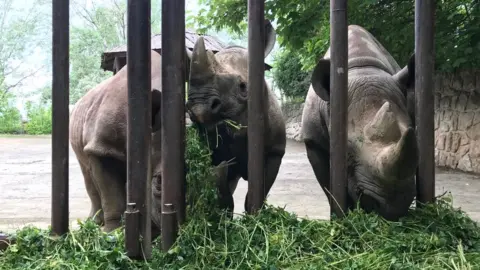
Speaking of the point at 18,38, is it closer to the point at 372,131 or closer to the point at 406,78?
the point at 406,78

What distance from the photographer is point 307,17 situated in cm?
735

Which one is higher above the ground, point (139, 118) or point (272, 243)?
point (139, 118)

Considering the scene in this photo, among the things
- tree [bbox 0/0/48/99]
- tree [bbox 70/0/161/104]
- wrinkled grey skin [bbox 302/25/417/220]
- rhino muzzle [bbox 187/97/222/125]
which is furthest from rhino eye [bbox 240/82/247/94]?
tree [bbox 0/0/48/99]

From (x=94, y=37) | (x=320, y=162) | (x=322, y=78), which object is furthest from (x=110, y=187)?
(x=94, y=37)

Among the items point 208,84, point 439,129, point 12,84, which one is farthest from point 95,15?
point 208,84

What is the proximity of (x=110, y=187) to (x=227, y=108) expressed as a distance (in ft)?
2.85

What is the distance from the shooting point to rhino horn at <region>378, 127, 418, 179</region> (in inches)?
82.0

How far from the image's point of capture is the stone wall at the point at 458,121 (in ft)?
30.1

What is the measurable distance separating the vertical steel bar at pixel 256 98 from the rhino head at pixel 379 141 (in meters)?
0.35

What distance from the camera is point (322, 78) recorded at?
285 cm

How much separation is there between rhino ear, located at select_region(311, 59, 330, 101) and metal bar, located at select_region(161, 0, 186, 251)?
776 mm

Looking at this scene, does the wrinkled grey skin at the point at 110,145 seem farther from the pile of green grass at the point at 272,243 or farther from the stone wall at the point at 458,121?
the stone wall at the point at 458,121

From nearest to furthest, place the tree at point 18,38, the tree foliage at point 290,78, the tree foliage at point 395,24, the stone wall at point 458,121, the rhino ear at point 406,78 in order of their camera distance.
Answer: the rhino ear at point 406,78, the tree foliage at point 395,24, the stone wall at point 458,121, the tree foliage at point 290,78, the tree at point 18,38

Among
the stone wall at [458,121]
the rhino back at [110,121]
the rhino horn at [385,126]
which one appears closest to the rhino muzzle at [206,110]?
the rhino back at [110,121]
